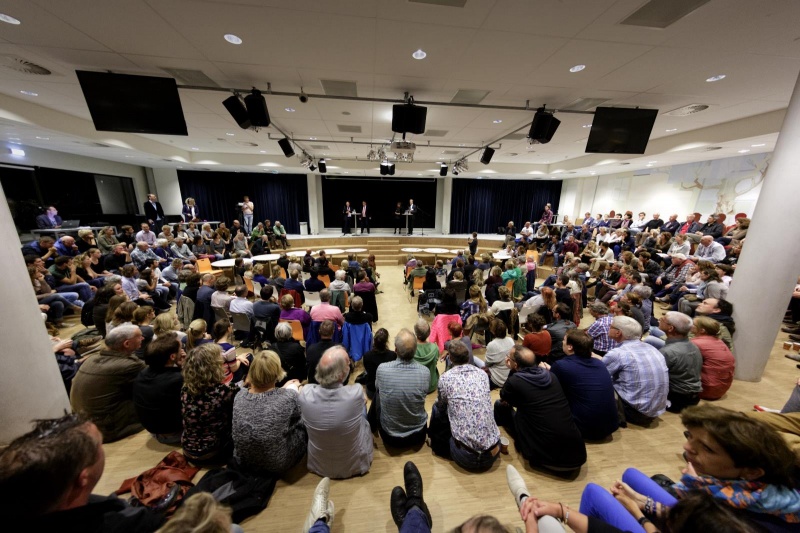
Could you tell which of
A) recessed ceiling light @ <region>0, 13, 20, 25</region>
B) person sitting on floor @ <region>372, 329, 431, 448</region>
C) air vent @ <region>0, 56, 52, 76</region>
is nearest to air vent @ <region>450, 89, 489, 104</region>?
person sitting on floor @ <region>372, 329, 431, 448</region>

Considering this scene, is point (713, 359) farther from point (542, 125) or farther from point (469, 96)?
point (469, 96)

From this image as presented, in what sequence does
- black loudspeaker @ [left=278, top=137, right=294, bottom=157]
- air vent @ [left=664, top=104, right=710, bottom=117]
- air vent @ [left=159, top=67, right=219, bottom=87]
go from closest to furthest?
air vent @ [left=159, top=67, right=219, bottom=87] → air vent @ [left=664, top=104, right=710, bottom=117] → black loudspeaker @ [left=278, top=137, right=294, bottom=157]

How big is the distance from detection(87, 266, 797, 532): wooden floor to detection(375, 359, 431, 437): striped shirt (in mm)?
265

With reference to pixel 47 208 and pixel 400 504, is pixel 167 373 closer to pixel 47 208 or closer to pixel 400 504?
pixel 400 504

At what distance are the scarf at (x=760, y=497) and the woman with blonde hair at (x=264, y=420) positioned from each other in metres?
2.12

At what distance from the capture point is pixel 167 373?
6.95ft

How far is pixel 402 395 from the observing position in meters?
2.21

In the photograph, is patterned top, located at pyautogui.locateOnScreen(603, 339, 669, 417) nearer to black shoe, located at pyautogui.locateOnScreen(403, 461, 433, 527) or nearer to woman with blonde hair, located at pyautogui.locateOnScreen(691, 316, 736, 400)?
woman with blonde hair, located at pyautogui.locateOnScreen(691, 316, 736, 400)

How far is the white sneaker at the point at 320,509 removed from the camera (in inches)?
64.1

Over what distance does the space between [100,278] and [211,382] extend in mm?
6088

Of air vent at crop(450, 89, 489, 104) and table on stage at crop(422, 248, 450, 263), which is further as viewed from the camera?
table on stage at crop(422, 248, 450, 263)

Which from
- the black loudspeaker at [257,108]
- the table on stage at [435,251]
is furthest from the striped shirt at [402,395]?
the table on stage at [435,251]

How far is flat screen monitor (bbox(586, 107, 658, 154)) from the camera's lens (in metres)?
4.43

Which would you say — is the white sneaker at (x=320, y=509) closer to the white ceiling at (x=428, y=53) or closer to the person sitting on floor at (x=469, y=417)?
the person sitting on floor at (x=469, y=417)
